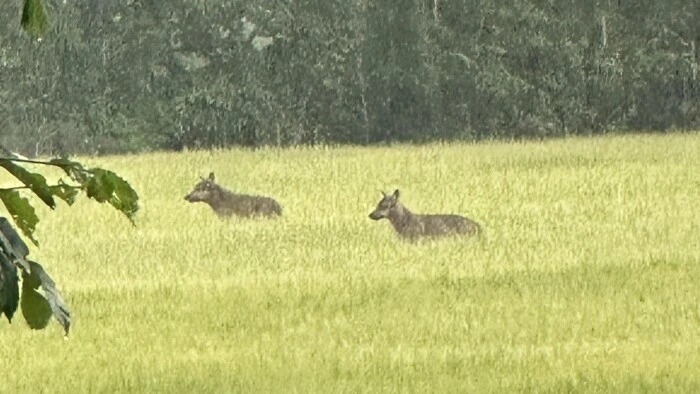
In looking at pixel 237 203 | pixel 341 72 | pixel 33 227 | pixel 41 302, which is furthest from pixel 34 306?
pixel 341 72

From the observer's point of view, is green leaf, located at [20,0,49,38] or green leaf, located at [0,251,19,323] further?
green leaf, located at [0,251,19,323]

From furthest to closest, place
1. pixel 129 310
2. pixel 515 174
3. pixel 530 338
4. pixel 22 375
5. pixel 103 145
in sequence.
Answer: pixel 103 145
pixel 515 174
pixel 129 310
pixel 530 338
pixel 22 375

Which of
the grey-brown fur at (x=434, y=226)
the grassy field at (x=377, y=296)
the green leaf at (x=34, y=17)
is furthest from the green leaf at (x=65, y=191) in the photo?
the grey-brown fur at (x=434, y=226)

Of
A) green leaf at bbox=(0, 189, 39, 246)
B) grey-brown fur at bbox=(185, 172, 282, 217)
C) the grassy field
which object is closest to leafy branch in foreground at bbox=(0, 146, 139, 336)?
green leaf at bbox=(0, 189, 39, 246)

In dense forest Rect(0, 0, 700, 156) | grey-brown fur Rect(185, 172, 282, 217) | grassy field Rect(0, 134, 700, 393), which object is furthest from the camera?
dense forest Rect(0, 0, 700, 156)

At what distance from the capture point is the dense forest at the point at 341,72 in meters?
49.7

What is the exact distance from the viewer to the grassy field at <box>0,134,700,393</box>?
8.66m

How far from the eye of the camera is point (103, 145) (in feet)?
162

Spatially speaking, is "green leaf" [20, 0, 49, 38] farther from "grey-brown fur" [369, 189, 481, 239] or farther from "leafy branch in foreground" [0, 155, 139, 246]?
"grey-brown fur" [369, 189, 481, 239]

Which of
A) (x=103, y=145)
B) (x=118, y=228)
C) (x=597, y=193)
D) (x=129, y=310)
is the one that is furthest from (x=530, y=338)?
(x=103, y=145)

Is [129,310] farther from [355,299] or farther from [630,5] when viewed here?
[630,5]

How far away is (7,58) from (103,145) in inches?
158

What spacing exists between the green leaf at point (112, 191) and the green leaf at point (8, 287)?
0.71 ft

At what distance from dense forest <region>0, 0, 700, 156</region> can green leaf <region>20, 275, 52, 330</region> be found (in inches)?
1818
